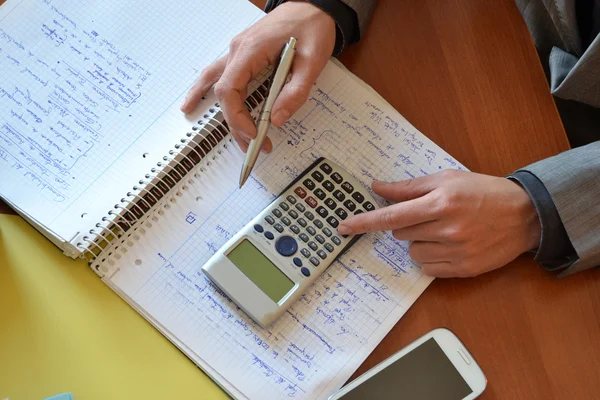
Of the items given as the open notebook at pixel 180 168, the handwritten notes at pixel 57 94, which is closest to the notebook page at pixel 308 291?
the open notebook at pixel 180 168

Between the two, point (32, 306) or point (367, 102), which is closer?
point (32, 306)

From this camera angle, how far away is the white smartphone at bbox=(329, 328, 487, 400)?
0.55 meters

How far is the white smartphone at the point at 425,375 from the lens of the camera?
552 mm

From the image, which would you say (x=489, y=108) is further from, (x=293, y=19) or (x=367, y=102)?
(x=293, y=19)

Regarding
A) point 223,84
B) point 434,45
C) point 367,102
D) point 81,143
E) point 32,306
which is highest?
point 434,45

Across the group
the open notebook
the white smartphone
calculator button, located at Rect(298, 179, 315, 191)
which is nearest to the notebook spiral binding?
the open notebook

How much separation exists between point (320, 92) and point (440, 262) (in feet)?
0.81

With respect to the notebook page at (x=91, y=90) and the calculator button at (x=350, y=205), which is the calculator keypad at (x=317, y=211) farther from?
the notebook page at (x=91, y=90)

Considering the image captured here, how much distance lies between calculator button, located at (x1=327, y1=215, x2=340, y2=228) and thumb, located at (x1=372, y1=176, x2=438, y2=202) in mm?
60

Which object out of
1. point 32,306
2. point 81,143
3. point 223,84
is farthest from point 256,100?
point 32,306

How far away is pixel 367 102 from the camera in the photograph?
0.66m

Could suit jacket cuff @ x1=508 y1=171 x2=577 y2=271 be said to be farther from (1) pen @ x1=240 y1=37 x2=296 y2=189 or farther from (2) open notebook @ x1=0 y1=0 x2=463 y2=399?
Result: (1) pen @ x1=240 y1=37 x2=296 y2=189

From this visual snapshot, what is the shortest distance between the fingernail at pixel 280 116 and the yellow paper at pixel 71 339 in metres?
0.25

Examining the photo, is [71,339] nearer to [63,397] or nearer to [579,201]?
[63,397]
